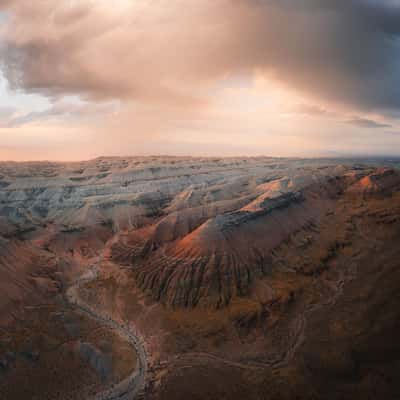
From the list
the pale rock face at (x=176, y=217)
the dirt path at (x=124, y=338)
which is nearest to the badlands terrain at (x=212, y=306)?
the dirt path at (x=124, y=338)

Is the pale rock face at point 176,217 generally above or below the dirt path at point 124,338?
above

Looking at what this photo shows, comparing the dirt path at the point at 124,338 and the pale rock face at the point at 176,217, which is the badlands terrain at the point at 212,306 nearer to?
the dirt path at the point at 124,338

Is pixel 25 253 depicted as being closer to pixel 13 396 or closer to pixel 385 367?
pixel 13 396

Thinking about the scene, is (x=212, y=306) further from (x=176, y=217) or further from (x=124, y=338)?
(x=176, y=217)

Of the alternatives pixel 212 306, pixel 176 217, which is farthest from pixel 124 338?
pixel 176 217

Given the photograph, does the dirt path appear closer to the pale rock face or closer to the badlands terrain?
the badlands terrain

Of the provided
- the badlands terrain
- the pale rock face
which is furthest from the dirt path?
the pale rock face

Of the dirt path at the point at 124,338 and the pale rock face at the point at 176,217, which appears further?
the pale rock face at the point at 176,217

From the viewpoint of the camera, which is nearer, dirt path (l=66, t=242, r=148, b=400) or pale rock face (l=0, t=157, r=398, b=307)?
dirt path (l=66, t=242, r=148, b=400)

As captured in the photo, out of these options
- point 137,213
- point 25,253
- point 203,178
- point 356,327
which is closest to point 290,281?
point 356,327
